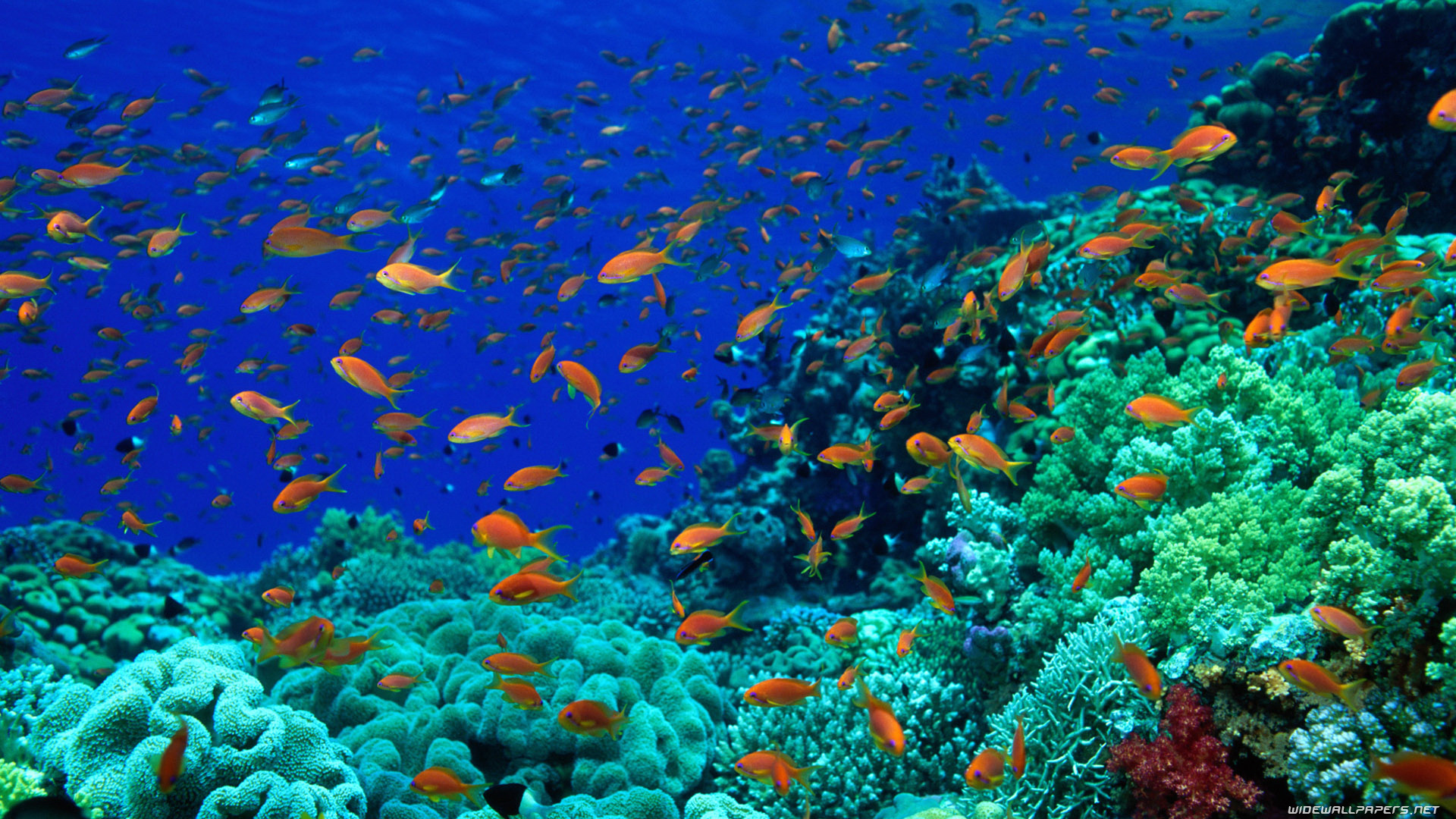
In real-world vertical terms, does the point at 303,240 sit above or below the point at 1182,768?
below

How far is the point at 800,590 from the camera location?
10602mm

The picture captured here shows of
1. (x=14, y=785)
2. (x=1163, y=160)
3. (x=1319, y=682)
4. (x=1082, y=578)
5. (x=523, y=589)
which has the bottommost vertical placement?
(x=14, y=785)

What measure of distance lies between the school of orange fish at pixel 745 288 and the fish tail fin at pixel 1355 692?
14mm

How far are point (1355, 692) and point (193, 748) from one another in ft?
19.7

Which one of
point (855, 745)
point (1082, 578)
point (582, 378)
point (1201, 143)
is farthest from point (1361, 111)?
point (582, 378)

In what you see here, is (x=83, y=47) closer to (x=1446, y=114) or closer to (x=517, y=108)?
(x=1446, y=114)

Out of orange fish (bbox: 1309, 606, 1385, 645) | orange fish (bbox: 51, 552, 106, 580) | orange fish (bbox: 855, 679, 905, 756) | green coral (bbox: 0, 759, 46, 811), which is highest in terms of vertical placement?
orange fish (bbox: 1309, 606, 1385, 645)

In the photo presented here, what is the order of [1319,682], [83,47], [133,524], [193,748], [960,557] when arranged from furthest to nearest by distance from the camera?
[83,47]
[133,524]
[960,557]
[193,748]
[1319,682]

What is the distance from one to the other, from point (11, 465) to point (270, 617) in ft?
331

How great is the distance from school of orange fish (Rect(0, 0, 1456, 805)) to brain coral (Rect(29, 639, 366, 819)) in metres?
0.40

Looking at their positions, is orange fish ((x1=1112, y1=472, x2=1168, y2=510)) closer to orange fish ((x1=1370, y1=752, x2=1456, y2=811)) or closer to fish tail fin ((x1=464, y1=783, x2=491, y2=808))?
orange fish ((x1=1370, y1=752, x2=1456, y2=811))

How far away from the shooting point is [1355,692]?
312 cm

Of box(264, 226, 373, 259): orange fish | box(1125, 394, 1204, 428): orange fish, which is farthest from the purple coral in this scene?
box(264, 226, 373, 259): orange fish

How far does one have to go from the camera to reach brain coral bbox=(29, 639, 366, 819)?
11.7 feet
